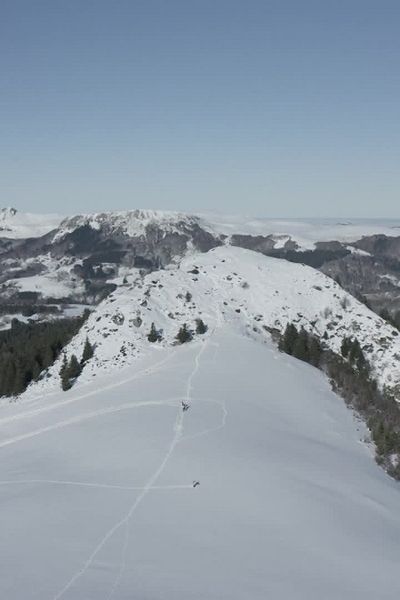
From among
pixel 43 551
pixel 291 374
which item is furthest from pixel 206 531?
pixel 291 374

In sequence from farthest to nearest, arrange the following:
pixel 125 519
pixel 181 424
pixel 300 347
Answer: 1. pixel 300 347
2. pixel 181 424
3. pixel 125 519

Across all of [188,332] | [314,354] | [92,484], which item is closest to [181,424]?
[92,484]

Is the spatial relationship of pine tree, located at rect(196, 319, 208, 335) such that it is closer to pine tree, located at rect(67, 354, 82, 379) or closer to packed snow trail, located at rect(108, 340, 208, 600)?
packed snow trail, located at rect(108, 340, 208, 600)

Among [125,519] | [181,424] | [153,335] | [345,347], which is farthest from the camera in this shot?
[345,347]

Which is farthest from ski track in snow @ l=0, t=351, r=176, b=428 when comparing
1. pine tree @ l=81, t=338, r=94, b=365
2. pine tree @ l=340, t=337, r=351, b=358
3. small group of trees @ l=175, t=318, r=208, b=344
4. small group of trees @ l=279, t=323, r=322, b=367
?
pine tree @ l=340, t=337, r=351, b=358

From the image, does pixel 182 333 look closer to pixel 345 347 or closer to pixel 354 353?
pixel 345 347

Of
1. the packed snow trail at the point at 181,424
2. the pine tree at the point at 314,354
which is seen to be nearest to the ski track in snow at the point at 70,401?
the packed snow trail at the point at 181,424

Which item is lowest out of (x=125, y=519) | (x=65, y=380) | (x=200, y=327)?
(x=65, y=380)
